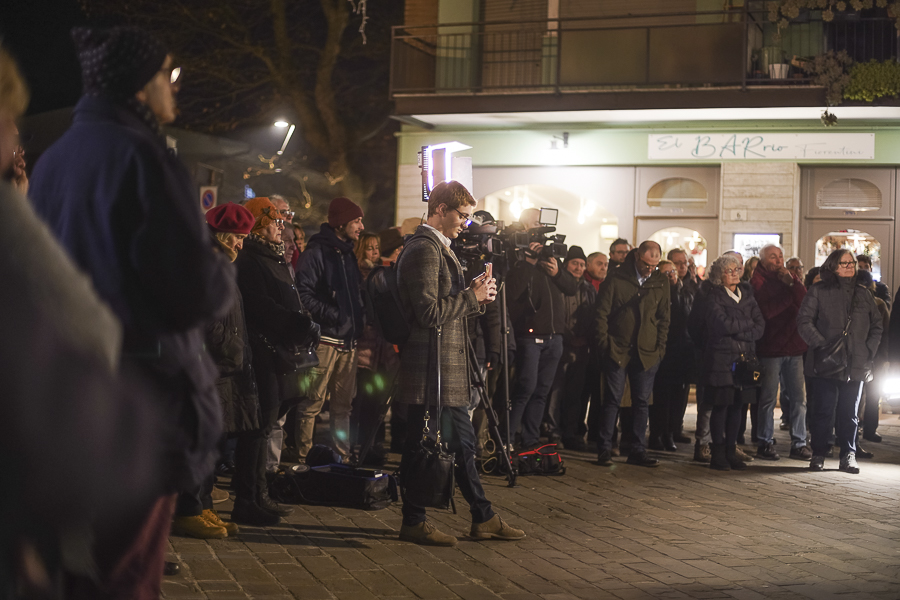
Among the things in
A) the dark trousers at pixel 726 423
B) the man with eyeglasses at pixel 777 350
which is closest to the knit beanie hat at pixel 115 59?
the dark trousers at pixel 726 423

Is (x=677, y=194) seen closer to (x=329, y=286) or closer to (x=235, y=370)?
(x=329, y=286)

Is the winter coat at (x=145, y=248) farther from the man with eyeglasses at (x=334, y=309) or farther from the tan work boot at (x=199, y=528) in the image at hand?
the man with eyeglasses at (x=334, y=309)

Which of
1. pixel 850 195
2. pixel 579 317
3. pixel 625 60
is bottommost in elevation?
pixel 579 317

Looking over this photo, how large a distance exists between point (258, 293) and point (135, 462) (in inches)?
193

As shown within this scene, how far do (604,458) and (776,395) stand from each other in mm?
2338

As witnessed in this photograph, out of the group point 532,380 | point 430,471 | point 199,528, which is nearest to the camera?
point 430,471

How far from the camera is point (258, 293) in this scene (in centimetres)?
657

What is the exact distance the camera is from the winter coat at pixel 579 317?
10828mm

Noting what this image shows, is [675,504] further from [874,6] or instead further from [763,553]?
[874,6]

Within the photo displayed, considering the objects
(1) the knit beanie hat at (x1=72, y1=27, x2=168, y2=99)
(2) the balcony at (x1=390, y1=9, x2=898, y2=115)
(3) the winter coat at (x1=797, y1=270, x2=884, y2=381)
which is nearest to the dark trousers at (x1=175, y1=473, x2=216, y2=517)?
(1) the knit beanie hat at (x1=72, y1=27, x2=168, y2=99)

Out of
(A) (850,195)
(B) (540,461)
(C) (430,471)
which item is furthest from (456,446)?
(A) (850,195)

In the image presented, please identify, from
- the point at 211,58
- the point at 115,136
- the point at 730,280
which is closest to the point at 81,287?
the point at 115,136

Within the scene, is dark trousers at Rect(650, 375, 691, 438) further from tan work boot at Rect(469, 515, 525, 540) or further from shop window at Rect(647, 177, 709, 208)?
shop window at Rect(647, 177, 709, 208)

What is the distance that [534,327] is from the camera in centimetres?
992
